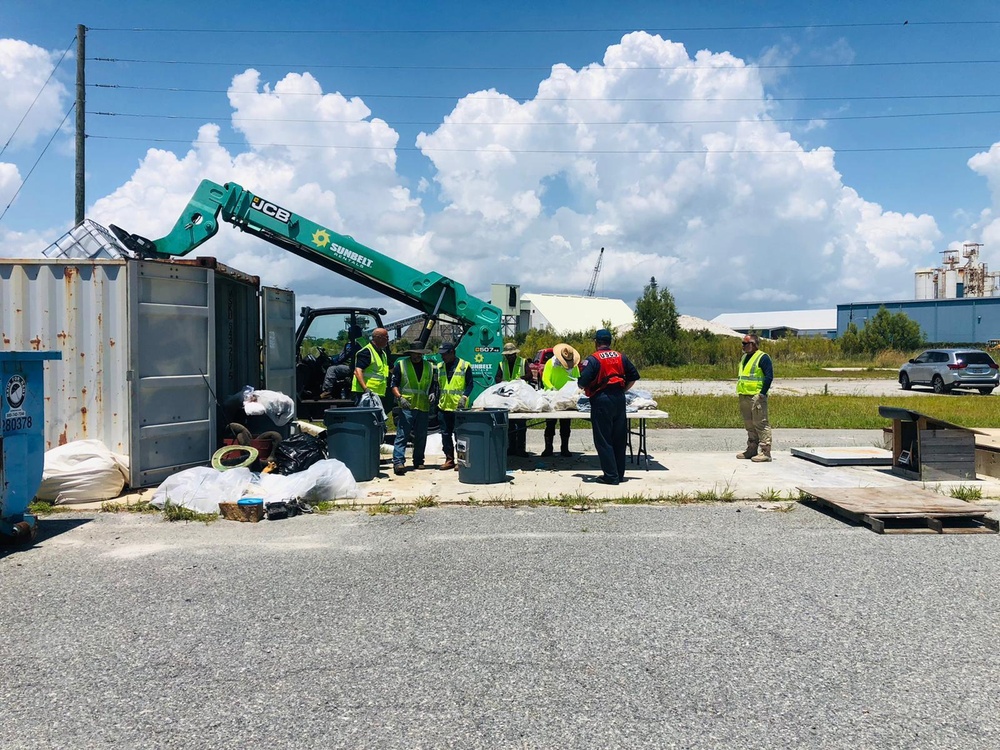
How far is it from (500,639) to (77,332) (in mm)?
6891

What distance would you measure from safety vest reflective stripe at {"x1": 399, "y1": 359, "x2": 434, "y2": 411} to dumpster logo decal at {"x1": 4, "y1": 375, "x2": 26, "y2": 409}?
4.55 meters

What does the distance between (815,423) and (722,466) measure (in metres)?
7.28

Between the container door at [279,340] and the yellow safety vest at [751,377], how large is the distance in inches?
273

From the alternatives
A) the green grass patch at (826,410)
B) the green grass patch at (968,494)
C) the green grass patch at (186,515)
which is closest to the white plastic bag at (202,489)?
the green grass patch at (186,515)

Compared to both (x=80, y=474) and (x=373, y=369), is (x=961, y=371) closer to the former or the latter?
(x=373, y=369)

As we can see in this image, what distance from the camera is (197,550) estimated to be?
666cm

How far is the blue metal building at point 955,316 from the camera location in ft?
219

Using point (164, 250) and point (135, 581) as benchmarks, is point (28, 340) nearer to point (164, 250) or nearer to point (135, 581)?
point (164, 250)

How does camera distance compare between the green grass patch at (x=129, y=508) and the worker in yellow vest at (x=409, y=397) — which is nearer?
the green grass patch at (x=129, y=508)

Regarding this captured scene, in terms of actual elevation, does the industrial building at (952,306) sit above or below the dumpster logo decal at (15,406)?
above

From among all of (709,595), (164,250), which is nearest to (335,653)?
(709,595)

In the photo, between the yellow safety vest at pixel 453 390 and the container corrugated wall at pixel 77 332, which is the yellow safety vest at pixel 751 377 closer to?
the yellow safety vest at pixel 453 390

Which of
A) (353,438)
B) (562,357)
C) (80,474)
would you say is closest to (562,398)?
(562,357)

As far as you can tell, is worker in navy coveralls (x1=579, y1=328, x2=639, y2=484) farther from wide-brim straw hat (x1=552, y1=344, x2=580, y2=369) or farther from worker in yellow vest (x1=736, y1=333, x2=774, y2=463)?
worker in yellow vest (x1=736, y1=333, x2=774, y2=463)
